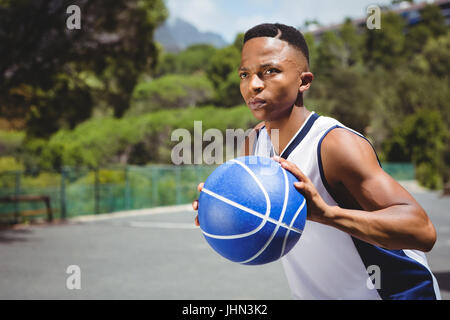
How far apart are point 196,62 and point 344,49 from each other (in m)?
22.4

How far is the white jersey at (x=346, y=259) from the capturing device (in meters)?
2.58

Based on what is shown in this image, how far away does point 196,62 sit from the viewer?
77000 mm

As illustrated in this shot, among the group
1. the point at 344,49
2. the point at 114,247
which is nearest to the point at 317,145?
the point at 114,247

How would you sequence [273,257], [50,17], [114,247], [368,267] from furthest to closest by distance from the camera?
[50,17] < [114,247] < [368,267] < [273,257]

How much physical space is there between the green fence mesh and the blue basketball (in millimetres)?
15489

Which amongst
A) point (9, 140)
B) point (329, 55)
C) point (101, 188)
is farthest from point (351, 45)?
point (101, 188)

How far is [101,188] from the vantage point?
1986 centimetres

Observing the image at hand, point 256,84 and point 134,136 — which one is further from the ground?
point 256,84

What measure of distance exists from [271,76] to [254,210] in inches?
29.1

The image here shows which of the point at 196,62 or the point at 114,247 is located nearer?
the point at 114,247

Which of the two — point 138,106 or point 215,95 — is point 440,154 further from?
point 138,106

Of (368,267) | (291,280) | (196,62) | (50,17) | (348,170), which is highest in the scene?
(196,62)

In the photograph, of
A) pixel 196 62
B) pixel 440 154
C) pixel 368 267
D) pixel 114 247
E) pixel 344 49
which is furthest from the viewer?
pixel 196 62

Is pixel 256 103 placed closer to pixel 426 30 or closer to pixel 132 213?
pixel 132 213
